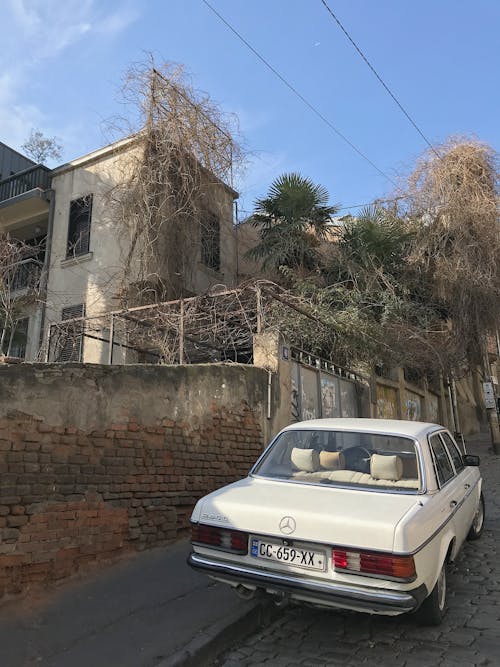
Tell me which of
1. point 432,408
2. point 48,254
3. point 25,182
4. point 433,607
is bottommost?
point 433,607

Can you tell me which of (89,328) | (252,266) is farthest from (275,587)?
(252,266)

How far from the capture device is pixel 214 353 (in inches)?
380

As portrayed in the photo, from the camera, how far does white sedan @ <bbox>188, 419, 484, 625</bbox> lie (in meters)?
3.18

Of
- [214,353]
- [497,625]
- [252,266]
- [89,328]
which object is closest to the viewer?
[497,625]

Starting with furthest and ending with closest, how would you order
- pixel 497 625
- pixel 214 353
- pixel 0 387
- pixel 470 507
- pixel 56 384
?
pixel 214 353 → pixel 470 507 → pixel 56 384 → pixel 0 387 → pixel 497 625

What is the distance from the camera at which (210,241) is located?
13125 millimetres

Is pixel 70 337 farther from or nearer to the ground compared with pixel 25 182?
nearer to the ground

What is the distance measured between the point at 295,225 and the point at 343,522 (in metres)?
10.8

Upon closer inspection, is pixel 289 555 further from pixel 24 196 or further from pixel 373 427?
pixel 24 196

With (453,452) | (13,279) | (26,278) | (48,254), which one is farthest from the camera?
(26,278)

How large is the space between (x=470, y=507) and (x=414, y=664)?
7.87 feet

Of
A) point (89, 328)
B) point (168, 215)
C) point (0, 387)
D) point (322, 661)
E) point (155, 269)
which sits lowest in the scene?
point (322, 661)

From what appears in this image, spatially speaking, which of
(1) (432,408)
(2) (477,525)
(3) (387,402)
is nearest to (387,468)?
(2) (477,525)

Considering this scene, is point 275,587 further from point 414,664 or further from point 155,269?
point 155,269
